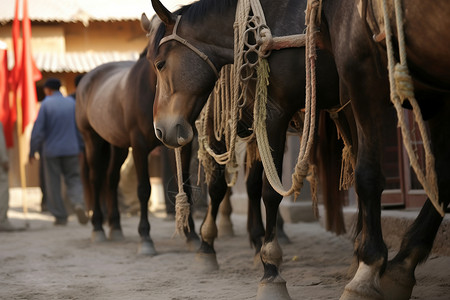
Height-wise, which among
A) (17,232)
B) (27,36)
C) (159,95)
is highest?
(27,36)

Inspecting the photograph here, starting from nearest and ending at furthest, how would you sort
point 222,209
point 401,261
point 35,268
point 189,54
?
1. point 401,261
2. point 189,54
3. point 35,268
4. point 222,209

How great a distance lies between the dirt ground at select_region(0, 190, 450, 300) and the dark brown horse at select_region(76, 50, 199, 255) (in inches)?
12.6

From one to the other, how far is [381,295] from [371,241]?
247mm

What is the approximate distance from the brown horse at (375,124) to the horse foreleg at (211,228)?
2411 millimetres

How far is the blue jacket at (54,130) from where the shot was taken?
11203 mm

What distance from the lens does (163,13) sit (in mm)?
4516

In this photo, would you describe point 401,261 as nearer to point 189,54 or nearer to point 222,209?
point 189,54

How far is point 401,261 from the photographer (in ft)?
11.1

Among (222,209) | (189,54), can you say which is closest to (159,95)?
(189,54)

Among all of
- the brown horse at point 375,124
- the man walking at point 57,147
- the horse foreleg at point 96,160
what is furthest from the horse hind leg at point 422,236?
the man walking at point 57,147

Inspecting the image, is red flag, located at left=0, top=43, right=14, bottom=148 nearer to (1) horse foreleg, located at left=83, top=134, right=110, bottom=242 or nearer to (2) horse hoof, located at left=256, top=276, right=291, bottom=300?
(1) horse foreleg, located at left=83, top=134, right=110, bottom=242

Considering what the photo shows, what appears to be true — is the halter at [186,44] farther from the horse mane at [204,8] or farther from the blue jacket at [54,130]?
the blue jacket at [54,130]

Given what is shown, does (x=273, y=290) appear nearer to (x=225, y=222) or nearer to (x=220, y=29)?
(x=220, y=29)

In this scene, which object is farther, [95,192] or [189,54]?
[95,192]
